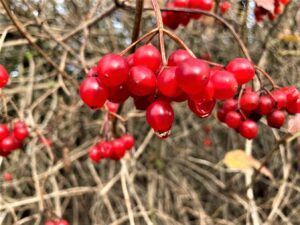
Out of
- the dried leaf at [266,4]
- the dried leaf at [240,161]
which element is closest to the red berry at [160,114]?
the dried leaf at [266,4]

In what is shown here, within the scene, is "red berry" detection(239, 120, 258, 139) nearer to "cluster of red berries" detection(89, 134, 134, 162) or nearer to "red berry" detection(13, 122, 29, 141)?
"cluster of red berries" detection(89, 134, 134, 162)

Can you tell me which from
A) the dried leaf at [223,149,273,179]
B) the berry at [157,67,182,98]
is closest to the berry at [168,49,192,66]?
the berry at [157,67,182,98]

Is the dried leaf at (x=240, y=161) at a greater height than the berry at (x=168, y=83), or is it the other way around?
the berry at (x=168, y=83)

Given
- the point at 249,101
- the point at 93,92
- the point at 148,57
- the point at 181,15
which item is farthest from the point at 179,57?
the point at 181,15

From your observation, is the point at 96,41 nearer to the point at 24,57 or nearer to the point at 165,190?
the point at 24,57

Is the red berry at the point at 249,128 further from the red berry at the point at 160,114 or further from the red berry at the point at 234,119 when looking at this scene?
the red berry at the point at 160,114

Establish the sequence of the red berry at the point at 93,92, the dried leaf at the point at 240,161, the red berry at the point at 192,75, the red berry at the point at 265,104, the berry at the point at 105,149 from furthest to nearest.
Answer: the dried leaf at the point at 240,161 < the berry at the point at 105,149 < the red berry at the point at 265,104 < the red berry at the point at 93,92 < the red berry at the point at 192,75

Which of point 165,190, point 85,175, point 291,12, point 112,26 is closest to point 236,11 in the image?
point 291,12
